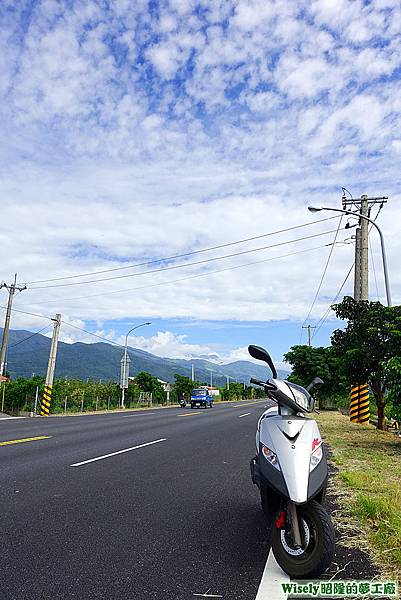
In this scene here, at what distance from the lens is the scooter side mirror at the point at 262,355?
4137 millimetres

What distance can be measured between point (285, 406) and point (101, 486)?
3.65 metres

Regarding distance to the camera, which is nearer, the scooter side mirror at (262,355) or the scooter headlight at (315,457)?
the scooter headlight at (315,457)

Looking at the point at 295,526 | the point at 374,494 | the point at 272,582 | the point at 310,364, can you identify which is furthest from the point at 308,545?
the point at 310,364

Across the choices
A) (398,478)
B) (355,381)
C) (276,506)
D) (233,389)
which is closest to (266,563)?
(276,506)

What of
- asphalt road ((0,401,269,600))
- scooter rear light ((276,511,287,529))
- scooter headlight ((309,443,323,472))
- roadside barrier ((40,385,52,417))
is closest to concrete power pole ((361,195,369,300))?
asphalt road ((0,401,269,600))

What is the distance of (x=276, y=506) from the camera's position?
164 inches

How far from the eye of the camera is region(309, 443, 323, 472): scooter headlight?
3.66 metres

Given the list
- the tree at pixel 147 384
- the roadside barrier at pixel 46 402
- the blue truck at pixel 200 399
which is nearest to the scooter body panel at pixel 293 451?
the roadside barrier at pixel 46 402

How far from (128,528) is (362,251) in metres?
16.0

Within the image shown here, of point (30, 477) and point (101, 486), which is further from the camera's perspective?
point (30, 477)

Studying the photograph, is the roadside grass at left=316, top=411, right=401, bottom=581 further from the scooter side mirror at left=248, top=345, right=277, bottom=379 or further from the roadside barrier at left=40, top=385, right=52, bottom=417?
the roadside barrier at left=40, top=385, right=52, bottom=417

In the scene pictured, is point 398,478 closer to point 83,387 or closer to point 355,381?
point 355,381

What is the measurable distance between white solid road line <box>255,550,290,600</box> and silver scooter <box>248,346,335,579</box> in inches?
3.4

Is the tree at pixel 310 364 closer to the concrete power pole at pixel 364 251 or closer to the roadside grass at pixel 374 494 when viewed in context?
the concrete power pole at pixel 364 251
